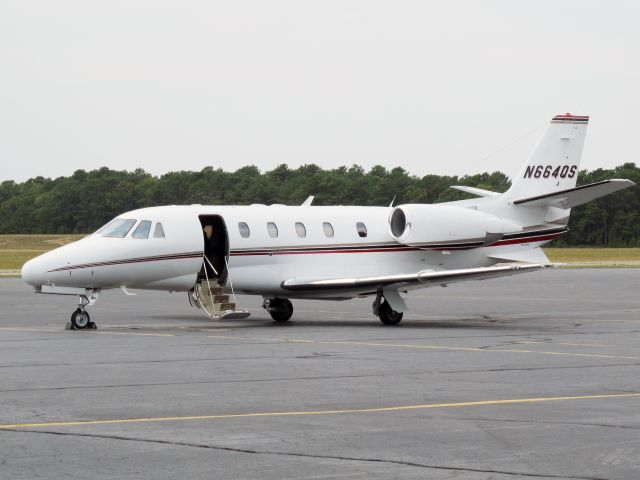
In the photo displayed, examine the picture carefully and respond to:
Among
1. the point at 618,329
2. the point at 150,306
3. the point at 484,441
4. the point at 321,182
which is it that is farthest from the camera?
the point at 321,182

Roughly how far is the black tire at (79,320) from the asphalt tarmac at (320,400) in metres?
0.35

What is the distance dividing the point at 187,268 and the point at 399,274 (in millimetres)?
5650

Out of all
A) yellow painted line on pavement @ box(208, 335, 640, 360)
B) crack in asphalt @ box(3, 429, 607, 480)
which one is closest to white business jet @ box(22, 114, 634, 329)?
yellow painted line on pavement @ box(208, 335, 640, 360)

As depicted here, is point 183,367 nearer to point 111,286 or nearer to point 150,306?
point 111,286

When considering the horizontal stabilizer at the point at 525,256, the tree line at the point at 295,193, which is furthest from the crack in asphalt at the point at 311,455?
the tree line at the point at 295,193

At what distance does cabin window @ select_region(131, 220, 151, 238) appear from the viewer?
25906 millimetres

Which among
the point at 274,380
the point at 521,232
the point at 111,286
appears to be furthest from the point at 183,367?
the point at 521,232

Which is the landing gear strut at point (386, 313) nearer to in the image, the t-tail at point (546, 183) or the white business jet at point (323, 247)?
the white business jet at point (323, 247)

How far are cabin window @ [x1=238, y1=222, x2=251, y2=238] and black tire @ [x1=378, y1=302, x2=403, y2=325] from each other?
136 inches

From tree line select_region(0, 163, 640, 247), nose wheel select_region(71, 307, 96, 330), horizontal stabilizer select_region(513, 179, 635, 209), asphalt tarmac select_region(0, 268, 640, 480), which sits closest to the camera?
asphalt tarmac select_region(0, 268, 640, 480)

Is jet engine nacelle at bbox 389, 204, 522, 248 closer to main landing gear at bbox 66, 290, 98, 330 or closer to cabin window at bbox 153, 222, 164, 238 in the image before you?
cabin window at bbox 153, 222, 164, 238

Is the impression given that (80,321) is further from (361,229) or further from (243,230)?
(361,229)

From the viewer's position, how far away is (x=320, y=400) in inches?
530

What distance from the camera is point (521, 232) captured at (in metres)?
30.6
